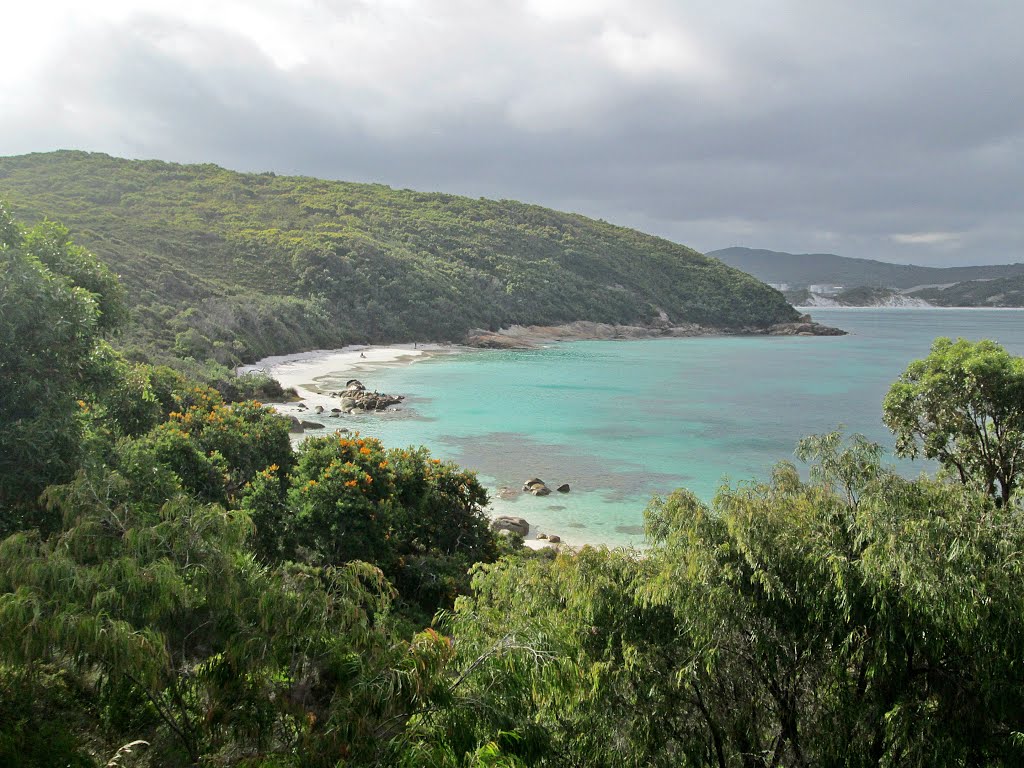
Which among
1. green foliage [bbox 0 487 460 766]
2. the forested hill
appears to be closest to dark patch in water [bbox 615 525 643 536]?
green foliage [bbox 0 487 460 766]

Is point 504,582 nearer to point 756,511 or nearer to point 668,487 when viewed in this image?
point 756,511

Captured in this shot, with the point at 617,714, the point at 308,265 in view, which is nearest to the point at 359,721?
the point at 617,714

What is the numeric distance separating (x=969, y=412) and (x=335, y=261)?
6870 centimetres

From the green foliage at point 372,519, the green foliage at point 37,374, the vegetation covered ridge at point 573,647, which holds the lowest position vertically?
the green foliage at point 372,519

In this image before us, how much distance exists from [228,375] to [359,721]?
35.4 m

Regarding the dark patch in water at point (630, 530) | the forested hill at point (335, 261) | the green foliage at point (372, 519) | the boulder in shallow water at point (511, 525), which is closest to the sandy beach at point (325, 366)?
the boulder in shallow water at point (511, 525)

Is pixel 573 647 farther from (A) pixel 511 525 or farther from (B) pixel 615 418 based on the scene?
(B) pixel 615 418

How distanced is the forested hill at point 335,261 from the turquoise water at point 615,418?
12.6 m

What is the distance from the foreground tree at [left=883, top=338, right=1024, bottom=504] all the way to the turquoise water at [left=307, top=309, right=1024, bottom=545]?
7469 millimetres

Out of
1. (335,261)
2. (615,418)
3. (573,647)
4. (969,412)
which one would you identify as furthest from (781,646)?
(335,261)

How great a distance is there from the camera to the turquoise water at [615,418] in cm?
2370

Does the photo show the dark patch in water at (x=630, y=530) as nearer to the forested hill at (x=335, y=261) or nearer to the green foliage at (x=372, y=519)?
the green foliage at (x=372, y=519)

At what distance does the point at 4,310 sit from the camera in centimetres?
788

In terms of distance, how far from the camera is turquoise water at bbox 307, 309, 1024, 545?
23.7 metres
